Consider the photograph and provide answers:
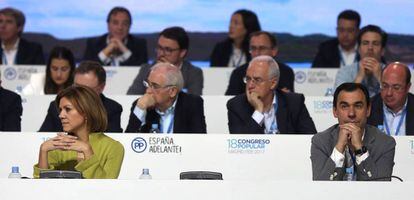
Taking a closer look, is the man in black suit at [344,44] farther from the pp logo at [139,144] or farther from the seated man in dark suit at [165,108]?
the pp logo at [139,144]

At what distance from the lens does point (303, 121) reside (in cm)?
1048

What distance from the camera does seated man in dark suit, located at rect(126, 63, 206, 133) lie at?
411 inches

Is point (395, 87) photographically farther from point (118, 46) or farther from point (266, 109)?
point (118, 46)

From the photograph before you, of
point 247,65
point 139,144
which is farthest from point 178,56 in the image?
point 139,144

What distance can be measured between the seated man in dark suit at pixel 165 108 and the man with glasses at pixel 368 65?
181 centimetres

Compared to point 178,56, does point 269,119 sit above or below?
below

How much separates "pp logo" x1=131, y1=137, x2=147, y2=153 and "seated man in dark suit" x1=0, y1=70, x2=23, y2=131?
1566 millimetres

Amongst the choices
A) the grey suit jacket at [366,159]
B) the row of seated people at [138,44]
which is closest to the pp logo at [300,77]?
the row of seated people at [138,44]

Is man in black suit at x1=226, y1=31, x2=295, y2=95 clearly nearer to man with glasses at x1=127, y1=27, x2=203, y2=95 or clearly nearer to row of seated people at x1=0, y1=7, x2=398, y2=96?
row of seated people at x1=0, y1=7, x2=398, y2=96

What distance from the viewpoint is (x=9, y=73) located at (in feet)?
42.3

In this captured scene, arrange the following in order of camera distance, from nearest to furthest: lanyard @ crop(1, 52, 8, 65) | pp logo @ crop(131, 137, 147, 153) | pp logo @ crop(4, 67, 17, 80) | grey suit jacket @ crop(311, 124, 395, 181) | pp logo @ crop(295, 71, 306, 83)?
grey suit jacket @ crop(311, 124, 395, 181) → pp logo @ crop(131, 137, 147, 153) → pp logo @ crop(4, 67, 17, 80) → pp logo @ crop(295, 71, 306, 83) → lanyard @ crop(1, 52, 8, 65)

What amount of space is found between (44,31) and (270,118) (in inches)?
221

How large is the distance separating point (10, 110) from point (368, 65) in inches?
114

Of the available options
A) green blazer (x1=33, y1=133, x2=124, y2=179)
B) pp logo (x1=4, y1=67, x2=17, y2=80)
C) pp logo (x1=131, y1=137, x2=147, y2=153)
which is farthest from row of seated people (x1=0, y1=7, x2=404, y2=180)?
pp logo (x1=4, y1=67, x2=17, y2=80)
